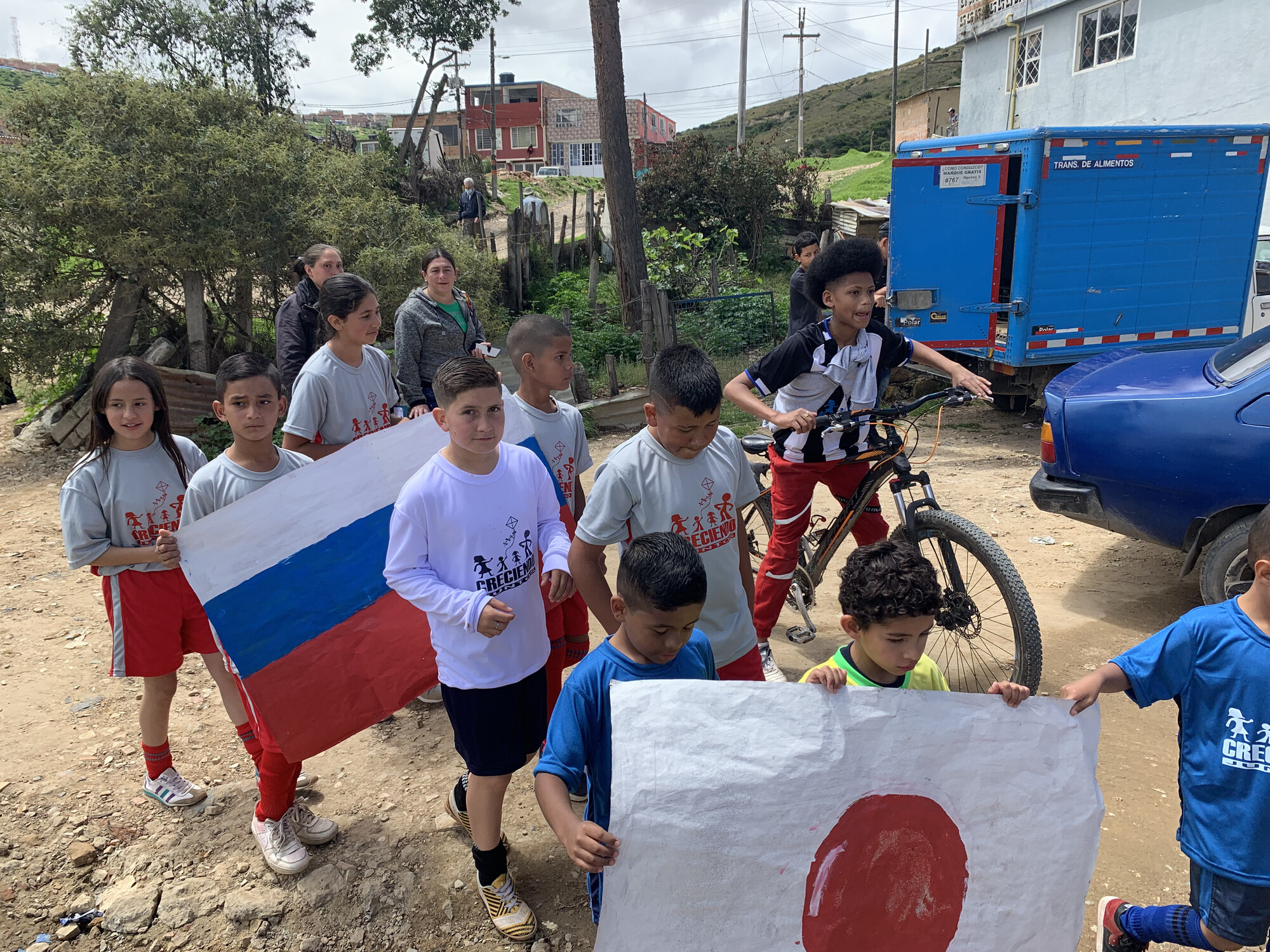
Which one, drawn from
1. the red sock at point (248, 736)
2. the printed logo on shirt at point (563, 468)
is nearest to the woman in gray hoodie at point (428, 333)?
the printed logo on shirt at point (563, 468)

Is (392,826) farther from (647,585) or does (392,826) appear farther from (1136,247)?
(1136,247)

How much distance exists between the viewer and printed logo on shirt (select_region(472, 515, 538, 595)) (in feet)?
8.11

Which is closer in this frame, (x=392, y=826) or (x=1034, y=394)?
(x=392, y=826)

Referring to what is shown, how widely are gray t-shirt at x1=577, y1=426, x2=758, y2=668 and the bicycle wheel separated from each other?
1121mm

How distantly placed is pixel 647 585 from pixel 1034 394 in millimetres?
7968

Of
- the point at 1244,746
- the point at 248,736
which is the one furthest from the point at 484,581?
the point at 1244,746

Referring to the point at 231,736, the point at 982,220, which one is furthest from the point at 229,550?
the point at 982,220

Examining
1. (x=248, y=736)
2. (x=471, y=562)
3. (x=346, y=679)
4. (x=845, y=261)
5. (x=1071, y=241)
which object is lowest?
(x=248, y=736)

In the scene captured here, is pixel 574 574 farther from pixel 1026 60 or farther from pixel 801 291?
pixel 1026 60

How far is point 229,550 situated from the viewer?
2734mm

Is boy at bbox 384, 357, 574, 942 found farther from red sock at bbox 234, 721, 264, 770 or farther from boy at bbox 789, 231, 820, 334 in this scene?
boy at bbox 789, 231, 820, 334

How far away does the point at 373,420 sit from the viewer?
3.91 metres

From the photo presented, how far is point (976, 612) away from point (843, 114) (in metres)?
82.8

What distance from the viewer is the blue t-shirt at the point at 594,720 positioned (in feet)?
6.38
